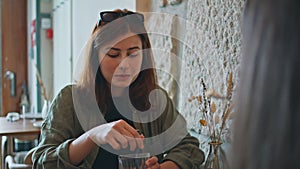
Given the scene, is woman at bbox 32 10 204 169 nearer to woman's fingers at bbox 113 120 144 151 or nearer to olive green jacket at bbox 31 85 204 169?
olive green jacket at bbox 31 85 204 169

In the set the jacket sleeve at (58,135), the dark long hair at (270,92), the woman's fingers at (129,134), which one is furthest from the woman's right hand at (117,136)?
the dark long hair at (270,92)

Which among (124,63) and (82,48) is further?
A: (82,48)

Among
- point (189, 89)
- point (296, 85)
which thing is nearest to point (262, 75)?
point (296, 85)

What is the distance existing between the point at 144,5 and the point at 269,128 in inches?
71.4

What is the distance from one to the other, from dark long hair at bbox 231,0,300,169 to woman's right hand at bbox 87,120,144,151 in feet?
1.51

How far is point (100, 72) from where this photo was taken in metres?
1.21

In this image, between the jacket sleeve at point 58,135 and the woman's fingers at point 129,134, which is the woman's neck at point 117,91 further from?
the woman's fingers at point 129,134

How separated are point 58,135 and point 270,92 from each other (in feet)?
2.61

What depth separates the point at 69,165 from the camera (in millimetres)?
1008

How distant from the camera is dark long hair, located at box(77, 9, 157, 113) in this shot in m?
1.19

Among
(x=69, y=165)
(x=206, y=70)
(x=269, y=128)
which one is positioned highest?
(x=269, y=128)

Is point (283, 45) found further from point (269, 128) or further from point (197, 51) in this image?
point (197, 51)

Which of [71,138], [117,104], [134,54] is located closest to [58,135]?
[71,138]

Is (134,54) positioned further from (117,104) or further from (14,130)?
(14,130)
